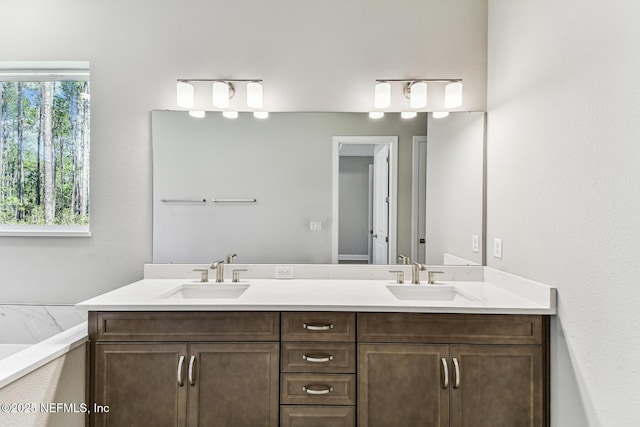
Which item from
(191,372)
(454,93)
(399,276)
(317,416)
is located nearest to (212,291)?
(191,372)

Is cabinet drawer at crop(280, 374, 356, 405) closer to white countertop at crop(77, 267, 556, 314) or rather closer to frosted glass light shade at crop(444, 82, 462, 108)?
white countertop at crop(77, 267, 556, 314)

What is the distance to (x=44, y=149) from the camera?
2.26m

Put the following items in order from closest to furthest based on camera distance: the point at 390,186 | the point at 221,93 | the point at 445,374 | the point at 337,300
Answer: the point at 445,374
the point at 337,300
the point at 221,93
the point at 390,186

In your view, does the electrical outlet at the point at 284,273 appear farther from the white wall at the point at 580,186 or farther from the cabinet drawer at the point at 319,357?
the white wall at the point at 580,186

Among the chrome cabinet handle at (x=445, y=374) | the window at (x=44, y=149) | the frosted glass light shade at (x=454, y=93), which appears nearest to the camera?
the chrome cabinet handle at (x=445, y=374)

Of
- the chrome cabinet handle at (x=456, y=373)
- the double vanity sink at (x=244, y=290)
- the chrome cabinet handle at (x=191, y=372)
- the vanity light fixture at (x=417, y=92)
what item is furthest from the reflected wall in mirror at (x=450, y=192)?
the chrome cabinet handle at (x=191, y=372)

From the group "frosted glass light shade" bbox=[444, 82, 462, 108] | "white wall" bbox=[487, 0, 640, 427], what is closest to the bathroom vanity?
"white wall" bbox=[487, 0, 640, 427]

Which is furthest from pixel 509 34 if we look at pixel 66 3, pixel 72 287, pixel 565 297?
pixel 72 287

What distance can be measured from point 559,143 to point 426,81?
0.91 m

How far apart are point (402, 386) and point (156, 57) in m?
2.35

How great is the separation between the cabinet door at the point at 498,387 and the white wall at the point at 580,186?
9 cm

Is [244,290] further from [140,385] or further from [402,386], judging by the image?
[402,386]

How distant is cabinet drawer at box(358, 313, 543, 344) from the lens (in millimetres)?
1547

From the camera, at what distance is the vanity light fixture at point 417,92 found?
6.79 ft
